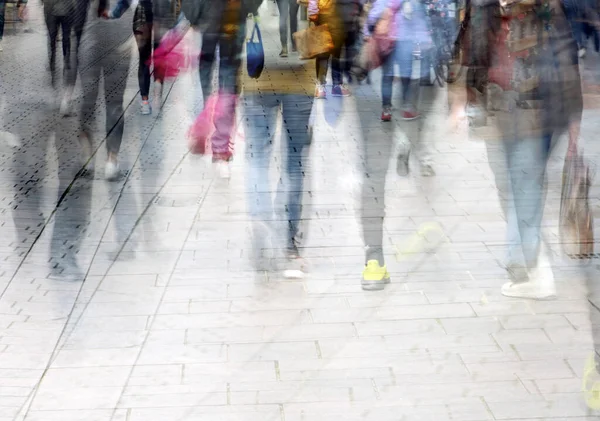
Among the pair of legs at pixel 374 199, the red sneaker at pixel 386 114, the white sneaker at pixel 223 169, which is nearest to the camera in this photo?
the pair of legs at pixel 374 199

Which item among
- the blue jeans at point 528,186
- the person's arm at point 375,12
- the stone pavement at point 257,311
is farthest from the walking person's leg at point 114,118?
the blue jeans at point 528,186

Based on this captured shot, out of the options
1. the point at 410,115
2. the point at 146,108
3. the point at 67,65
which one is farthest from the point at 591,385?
the point at 146,108

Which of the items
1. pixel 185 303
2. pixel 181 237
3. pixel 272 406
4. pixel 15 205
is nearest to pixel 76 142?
pixel 15 205

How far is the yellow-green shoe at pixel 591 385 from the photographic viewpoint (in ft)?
12.8

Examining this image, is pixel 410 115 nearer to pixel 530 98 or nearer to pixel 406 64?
pixel 406 64

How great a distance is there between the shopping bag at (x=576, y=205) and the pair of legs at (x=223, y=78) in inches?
93.3

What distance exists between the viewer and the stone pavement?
3.98 m

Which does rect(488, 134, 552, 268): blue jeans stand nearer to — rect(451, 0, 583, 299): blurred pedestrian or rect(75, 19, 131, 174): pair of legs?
rect(451, 0, 583, 299): blurred pedestrian

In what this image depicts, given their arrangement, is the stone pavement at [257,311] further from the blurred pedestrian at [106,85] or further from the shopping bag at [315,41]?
the shopping bag at [315,41]

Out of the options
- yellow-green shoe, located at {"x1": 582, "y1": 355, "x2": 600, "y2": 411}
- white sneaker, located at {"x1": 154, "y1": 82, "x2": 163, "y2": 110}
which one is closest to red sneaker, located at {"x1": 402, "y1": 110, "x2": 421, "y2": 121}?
white sneaker, located at {"x1": 154, "y1": 82, "x2": 163, "y2": 110}

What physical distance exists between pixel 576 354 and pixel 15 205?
407 centimetres

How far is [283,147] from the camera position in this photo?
655 centimetres

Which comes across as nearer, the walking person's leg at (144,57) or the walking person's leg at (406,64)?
the walking person's leg at (406,64)

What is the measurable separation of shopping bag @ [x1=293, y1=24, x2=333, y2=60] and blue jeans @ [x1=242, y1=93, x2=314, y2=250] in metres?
0.26
